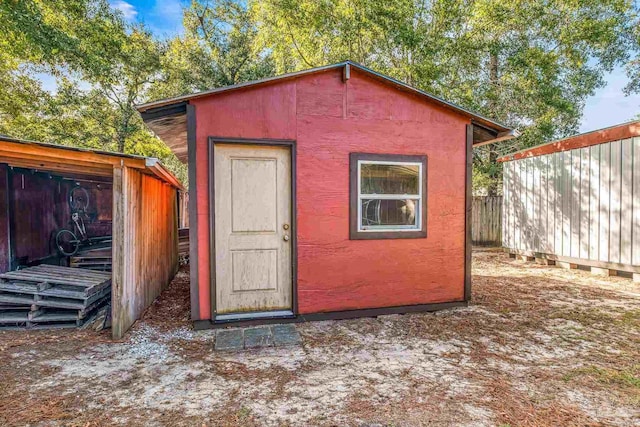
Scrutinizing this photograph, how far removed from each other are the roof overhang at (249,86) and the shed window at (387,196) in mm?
858

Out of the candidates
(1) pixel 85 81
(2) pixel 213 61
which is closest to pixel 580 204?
(2) pixel 213 61

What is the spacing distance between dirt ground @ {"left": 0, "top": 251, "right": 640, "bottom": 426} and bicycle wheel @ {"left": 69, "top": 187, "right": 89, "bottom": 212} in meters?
3.86

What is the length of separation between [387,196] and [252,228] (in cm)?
176

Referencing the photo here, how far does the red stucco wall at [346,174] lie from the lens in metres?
3.89

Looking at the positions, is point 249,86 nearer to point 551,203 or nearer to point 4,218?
point 4,218

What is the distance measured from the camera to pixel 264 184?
159 inches

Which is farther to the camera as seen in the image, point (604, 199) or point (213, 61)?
point (213, 61)

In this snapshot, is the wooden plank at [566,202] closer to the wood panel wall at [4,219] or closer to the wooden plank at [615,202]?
the wooden plank at [615,202]

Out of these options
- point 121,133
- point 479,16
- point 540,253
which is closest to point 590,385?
point 540,253

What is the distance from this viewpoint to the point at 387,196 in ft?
14.5

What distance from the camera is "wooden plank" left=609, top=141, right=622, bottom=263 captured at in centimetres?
613

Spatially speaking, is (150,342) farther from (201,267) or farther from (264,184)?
(264,184)

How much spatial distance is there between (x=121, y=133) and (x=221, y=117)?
12067 mm

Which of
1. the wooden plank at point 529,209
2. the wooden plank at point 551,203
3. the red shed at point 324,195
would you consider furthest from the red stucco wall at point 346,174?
the wooden plank at point 529,209
